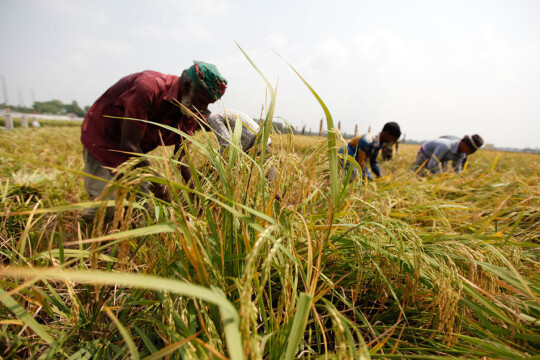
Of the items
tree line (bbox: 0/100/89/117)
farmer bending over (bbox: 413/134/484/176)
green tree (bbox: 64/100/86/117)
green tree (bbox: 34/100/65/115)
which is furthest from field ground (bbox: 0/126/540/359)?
green tree (bbox: 34/100/65/115)

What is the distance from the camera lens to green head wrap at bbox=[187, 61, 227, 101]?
1.58 m

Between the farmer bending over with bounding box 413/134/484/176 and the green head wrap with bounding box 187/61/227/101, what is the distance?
445 centimetres

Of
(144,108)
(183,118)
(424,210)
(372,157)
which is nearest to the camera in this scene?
(144,108)

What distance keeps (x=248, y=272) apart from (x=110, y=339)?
0.65 meters

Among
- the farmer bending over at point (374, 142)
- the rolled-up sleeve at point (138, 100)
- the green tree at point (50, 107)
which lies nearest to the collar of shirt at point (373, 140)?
the farmer bending over at point (374, 142)

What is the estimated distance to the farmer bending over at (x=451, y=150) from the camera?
14.9ft

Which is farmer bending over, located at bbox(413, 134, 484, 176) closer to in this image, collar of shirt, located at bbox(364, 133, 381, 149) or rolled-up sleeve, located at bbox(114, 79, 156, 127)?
collar of shirt, located at bbox(364, 133, 381, 149)

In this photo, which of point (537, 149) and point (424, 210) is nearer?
point (424, 210)

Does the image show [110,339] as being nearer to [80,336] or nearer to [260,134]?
[80,336]

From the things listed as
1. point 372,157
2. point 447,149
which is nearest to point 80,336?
point 372,157

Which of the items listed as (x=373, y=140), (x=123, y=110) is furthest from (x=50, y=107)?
(x=373, y=140)

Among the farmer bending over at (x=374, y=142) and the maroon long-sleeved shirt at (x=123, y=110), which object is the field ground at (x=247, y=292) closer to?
the maroon long-sleeved shirt at (x=123, y=110)

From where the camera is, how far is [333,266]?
89 cm

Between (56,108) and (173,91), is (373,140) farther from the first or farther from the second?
(56,108)
